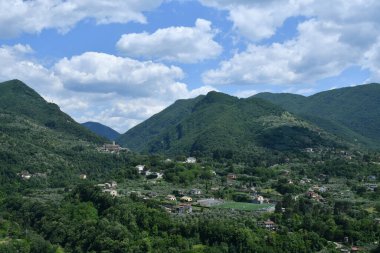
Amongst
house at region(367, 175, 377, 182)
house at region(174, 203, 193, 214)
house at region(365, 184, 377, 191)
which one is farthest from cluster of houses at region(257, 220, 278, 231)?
house at region(367, 175, 377, 182)

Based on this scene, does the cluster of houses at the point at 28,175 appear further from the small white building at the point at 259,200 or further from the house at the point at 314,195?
the house at the point at 314,195

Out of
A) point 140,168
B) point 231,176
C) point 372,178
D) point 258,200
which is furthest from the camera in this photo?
point 372,178

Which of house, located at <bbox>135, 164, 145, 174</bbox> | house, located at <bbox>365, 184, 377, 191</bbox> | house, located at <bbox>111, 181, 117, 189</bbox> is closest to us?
house, located at <bbox>111, 181, 117, 189</bbox>

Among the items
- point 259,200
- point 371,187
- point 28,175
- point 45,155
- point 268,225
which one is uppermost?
point 45,155

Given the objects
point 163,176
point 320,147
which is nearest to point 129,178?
point 163,176

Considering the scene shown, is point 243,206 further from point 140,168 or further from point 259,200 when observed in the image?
point 140,168

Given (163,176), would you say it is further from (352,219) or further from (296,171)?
(352,219)

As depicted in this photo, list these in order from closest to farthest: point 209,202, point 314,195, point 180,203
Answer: point 180,203 < point 209,202 < point 314,195

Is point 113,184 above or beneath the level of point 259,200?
above

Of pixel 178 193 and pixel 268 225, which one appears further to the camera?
pixel 178 193

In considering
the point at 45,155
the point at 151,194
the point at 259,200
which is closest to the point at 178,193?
the point at 151,194

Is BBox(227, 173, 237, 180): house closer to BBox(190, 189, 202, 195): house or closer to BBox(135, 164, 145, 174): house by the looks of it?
BBox(135, 164, 145, 174): house

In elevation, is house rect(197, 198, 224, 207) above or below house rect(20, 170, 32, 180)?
below
